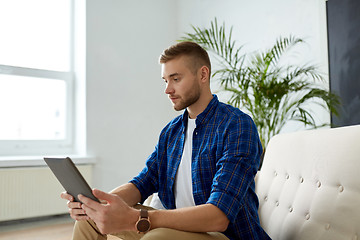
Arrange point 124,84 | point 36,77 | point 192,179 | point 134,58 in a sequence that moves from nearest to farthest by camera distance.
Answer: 1. point 192,179
2. point 36,77
3. point 124,84
4. point 134,58

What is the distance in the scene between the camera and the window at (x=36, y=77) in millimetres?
4156

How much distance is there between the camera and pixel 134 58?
480 cm

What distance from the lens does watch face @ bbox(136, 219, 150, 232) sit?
122 centimetres

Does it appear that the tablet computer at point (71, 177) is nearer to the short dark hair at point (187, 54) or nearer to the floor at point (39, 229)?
the short dark hair at point (187, 54)

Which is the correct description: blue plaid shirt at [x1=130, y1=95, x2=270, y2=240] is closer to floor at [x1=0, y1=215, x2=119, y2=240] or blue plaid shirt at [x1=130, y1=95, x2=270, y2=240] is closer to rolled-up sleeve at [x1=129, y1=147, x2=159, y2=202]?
rolled-up sleeve at [x1=129, y1=147, x2=159, y2=202]

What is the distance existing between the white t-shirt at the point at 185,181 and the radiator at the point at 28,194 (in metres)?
2.65

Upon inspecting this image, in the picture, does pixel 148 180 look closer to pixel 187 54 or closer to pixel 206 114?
pixel 206 114

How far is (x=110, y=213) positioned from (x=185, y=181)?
442 mm

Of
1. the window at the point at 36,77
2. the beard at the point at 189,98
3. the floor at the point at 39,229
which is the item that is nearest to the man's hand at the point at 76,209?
the beard at the point at 189,98

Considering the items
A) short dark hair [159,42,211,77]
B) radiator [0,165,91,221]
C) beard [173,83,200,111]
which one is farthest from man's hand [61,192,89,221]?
radiator [0,165,91,221]

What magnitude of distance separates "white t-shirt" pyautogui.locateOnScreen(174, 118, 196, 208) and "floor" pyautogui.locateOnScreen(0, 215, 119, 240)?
1821 millimetres

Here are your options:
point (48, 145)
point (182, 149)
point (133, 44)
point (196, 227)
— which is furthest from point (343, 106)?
point (48, 145)

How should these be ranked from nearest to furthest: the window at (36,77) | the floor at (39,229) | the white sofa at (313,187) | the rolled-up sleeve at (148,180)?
the white sofa at (313,187) < the rolled-up sleeve at (148,180) < the floor at (39,229) < the window at (36,77)

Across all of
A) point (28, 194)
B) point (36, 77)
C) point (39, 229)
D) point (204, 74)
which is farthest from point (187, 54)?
point (36, 77)
